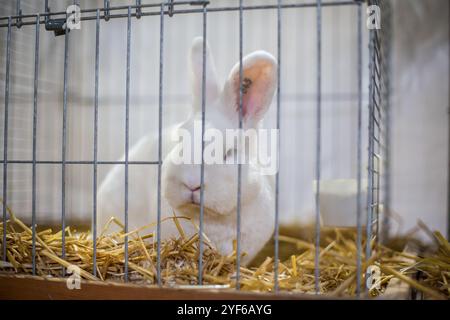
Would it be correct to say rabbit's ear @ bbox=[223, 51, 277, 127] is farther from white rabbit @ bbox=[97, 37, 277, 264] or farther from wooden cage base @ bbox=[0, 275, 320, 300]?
wooden cage base @ bbox=[0, 275, 320, 300]

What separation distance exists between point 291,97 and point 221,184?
94.3 inches

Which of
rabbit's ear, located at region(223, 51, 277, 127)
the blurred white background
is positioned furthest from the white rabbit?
the blurred white background

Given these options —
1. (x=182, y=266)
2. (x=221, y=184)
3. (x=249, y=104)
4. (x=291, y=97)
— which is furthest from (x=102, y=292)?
(x=291, y=97)

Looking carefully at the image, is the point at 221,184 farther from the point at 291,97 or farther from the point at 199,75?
the point at 291,97

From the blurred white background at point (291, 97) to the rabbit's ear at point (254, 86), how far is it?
177 cm

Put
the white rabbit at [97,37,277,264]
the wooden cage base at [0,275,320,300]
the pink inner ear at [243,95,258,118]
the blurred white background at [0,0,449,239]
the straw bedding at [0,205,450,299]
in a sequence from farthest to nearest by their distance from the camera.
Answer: the blurred white background at [0,0,449,239]
the pink inner ear at [243,95,258,118]
the white rabbit at [97,37,277,264]
the straw bedding at [0,205,450,299]
the wooden cage base at [0,275,320,300]

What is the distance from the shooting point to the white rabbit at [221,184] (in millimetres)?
1742

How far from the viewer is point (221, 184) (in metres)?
1.75

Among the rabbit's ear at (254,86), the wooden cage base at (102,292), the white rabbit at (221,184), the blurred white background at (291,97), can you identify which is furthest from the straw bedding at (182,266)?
the blurred white background at (291,97)

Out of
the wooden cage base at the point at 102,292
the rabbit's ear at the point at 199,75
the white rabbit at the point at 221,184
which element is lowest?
the wooden cage base at the point at 102,292

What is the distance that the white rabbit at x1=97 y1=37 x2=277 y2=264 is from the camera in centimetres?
174

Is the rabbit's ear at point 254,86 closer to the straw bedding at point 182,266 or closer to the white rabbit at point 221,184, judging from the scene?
the white rabbit at point 221,184

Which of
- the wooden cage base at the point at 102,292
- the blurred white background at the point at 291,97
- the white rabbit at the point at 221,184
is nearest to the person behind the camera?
the wooden cage base at the point at 102,292
